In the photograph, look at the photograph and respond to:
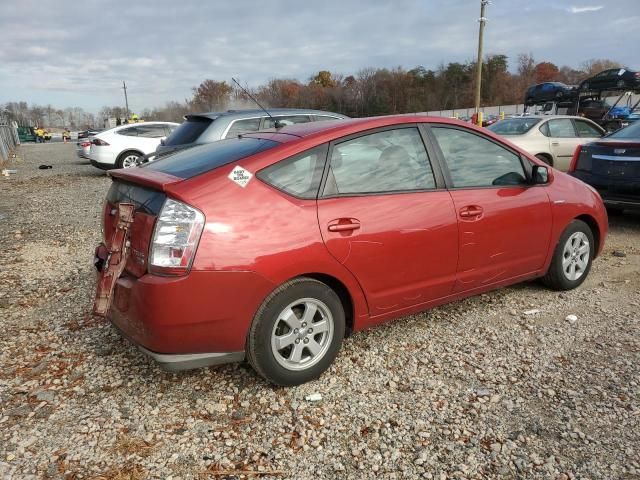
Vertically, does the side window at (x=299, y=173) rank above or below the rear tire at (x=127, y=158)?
above

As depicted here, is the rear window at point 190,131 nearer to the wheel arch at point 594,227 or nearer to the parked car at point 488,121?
the wheel arch at point 594,227

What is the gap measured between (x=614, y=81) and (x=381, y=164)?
65.3ft

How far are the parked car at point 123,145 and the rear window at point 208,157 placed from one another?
37.3 feet

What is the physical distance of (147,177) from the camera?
293 cm

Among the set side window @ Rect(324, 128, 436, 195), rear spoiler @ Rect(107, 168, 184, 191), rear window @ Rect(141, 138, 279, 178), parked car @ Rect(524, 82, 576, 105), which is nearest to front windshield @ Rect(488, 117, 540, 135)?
side window @ Rect(324, 128, 436, 195)

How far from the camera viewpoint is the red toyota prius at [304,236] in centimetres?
261

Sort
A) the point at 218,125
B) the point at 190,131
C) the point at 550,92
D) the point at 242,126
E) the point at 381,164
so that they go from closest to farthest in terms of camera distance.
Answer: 1. the point at 381,164
2. the point at 218,125
3. the point at 242,126
4. the point at 190,131
5. the point at 550,92

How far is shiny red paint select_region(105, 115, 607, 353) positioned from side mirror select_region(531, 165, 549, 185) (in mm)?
63

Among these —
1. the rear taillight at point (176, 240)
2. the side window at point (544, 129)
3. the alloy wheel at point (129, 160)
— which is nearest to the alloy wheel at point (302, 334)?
the rear taillight at point (176, 240)

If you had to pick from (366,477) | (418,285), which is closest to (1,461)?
(366,477)

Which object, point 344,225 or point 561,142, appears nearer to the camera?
point 344,225

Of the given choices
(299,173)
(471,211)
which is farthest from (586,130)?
(299,173)

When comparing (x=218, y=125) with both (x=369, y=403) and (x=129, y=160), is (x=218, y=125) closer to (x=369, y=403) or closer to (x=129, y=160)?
(x=369, y=403)

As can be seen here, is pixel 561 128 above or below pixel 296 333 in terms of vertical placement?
above
